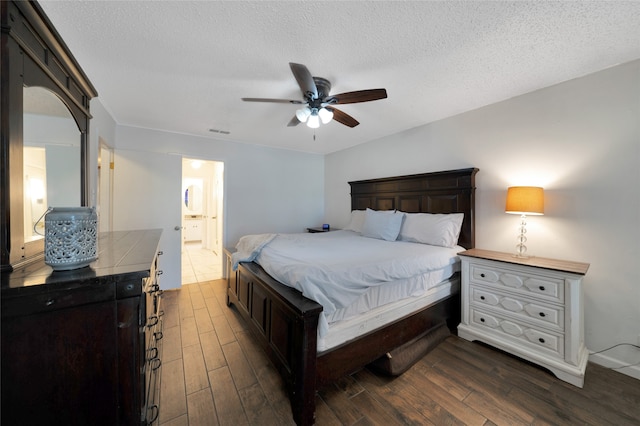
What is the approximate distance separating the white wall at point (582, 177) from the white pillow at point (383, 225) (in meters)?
0.95

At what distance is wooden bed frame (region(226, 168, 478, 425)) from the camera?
55.9 inches

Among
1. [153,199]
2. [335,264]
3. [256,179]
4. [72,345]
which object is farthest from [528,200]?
[153,199]

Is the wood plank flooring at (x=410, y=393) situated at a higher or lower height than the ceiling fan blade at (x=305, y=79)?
lower

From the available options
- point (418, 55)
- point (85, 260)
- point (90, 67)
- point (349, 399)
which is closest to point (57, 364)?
point (85, 260)

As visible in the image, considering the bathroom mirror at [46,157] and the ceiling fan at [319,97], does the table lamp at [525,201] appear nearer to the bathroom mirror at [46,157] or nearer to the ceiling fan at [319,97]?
the ceiling fan at [319,97]

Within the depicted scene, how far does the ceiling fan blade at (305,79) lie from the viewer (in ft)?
5.27

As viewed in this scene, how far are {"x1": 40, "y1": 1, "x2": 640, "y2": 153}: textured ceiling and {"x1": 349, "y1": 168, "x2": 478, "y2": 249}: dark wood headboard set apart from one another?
90 cm

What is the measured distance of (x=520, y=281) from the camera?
206 cm

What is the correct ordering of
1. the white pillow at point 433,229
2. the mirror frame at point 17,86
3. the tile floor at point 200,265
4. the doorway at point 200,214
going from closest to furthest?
1. the mirror frame at point 17,86
2. the white pillow at point 433,229
3. the tile floor at point 200,265
4. the doorway at point 200,214

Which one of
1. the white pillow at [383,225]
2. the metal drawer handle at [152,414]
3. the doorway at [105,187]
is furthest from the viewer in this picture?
the white pillow at [383,225]

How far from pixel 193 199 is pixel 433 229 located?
7267 mm

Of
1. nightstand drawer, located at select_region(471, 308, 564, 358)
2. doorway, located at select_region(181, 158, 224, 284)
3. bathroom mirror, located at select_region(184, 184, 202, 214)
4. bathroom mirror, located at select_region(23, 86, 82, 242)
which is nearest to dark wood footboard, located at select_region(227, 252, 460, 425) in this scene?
nightstand drawer, located at select_region(471, 308, 564, 358)

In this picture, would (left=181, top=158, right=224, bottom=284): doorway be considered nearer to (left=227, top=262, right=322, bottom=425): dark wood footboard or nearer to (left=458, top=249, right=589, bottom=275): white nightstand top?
(left=227, top=262, right=322, bottom=425): dark wood footboard

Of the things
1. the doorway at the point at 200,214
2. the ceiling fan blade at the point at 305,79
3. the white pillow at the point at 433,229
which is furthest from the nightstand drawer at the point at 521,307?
the doorway at the point at 200,214
